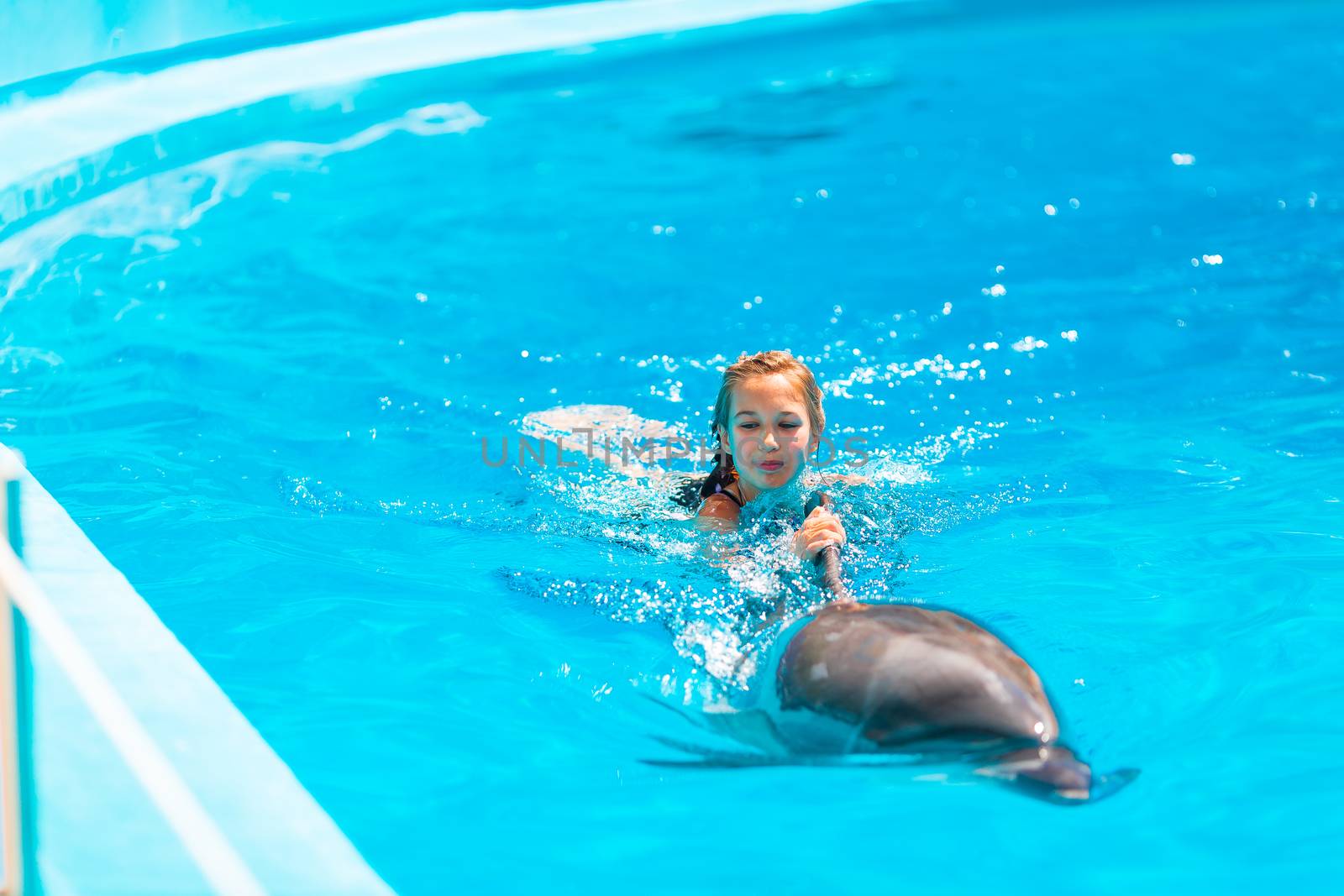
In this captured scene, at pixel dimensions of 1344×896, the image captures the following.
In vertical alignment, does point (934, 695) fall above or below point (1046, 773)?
above

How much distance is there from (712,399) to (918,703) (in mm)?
2961

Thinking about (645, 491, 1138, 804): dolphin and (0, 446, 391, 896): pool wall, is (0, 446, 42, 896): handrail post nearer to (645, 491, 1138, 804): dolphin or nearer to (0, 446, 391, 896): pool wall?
(0, 446, 391, 896): pool wall

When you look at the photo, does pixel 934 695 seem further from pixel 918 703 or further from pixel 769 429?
pixel 769 429

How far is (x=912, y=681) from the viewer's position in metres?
2.40

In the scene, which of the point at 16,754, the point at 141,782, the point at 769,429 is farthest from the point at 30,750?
the point at 769,429

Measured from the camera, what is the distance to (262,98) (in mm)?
7441

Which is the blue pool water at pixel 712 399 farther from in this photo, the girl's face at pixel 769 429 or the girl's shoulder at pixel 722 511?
the girl's face at pixel 769 429

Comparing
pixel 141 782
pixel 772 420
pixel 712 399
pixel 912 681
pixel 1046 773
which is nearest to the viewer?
pixel 141 782

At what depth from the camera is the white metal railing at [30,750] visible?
151 centimetres

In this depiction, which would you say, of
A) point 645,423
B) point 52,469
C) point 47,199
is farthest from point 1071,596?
point 47,199

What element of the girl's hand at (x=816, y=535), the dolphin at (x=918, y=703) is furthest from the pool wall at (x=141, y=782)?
the girl's hand at (x=816, y=535)

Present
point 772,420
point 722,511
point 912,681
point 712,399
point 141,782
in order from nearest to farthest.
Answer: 1. point 141,782
2. point 912,681
3. point 772,420
4. point 722,511
5. point 712,399

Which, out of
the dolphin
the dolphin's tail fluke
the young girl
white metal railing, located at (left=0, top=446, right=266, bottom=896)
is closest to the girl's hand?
the young girl

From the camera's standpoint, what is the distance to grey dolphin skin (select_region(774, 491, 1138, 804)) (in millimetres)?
2334
